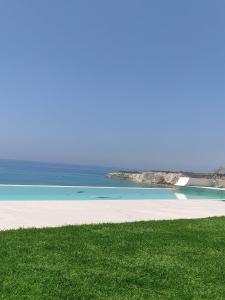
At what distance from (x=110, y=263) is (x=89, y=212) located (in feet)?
13.6

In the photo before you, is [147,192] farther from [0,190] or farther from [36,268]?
[36,268]

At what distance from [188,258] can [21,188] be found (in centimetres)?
897

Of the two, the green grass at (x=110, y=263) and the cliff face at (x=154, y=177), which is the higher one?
the cliff face at (x=154, y=177)

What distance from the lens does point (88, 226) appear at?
22.0 ft

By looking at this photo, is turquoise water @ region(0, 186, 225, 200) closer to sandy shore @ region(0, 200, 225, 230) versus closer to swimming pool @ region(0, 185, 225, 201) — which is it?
swimming pool @ region(0, 185, 225, 201)

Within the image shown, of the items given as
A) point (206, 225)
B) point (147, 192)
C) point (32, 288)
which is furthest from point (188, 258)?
point (147, 192)

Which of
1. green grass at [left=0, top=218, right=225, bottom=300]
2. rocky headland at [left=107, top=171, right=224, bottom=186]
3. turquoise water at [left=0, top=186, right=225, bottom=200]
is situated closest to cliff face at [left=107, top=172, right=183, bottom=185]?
rocky headland at [left=107, top=171, right=224, bottom=186]

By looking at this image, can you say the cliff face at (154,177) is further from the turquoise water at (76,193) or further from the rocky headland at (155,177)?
the turquoise water at (76,193)

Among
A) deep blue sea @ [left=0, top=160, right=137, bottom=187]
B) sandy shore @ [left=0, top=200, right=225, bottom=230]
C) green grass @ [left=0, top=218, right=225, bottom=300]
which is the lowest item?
green grass @ [left=0, top=218, right=225, bottom=300]

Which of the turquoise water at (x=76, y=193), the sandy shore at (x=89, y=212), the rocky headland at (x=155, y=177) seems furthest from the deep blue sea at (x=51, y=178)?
the sandy shore at (x=89, y=212)

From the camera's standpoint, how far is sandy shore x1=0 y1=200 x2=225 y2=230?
23.8 ft

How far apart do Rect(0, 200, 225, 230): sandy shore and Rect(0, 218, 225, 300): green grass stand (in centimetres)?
96

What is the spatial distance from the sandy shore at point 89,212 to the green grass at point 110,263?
959 millimetres

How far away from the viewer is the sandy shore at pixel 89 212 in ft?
23.8
